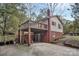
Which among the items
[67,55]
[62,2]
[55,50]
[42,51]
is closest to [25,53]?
[42,51]

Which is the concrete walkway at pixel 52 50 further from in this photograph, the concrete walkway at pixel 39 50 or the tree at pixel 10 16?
the tree at pixel 10 16

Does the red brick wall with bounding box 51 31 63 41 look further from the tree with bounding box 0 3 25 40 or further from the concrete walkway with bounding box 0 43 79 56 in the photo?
the tree with bounding box 0 3 25 40

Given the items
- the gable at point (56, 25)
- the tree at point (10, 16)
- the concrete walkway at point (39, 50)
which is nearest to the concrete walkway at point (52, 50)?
the concrete walkway at point (39, 50)

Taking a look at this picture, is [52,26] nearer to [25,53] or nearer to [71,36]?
[71,36]

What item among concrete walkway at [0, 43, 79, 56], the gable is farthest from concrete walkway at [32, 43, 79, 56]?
the gable

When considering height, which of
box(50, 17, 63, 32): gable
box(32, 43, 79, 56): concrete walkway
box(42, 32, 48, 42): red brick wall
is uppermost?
box(50, 17, 63, 32): gable

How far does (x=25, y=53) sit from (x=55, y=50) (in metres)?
0.32

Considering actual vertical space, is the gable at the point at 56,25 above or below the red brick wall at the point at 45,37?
above

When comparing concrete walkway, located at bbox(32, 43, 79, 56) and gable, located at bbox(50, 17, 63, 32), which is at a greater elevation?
gable, located at bbox(50, 17, 63, 32)

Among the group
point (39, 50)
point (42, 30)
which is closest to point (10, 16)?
point (42, 30)

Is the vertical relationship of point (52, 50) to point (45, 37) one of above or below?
below

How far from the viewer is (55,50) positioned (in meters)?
2.00

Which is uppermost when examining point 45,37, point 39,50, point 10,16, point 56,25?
point 10,16

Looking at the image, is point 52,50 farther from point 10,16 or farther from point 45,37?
point 10,16
